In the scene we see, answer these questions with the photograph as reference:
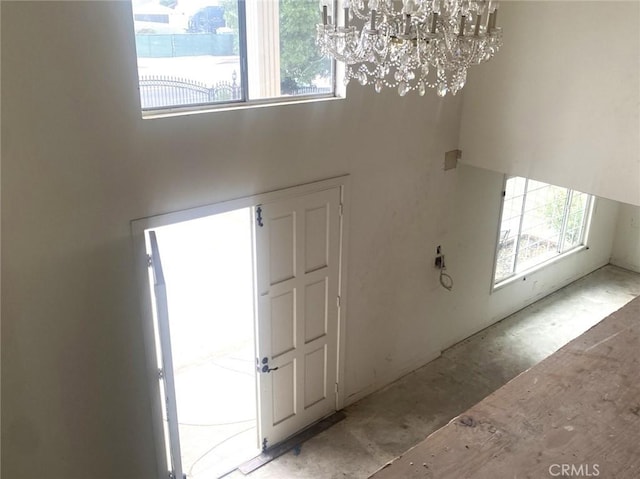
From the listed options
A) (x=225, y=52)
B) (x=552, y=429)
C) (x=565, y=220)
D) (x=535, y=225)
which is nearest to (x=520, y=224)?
(x=535, y=225)

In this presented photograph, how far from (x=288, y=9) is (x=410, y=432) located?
3.58 meters

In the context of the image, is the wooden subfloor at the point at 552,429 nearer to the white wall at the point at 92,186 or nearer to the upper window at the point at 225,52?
the white wall at the point at 92,186

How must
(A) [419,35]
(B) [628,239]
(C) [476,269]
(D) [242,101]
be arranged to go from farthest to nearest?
(B) [628,239] → (C) [476,269] → (D) [242,101] → (A) [419,35]

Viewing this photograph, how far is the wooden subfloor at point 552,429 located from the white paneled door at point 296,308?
3.07 m

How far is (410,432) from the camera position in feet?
16.0

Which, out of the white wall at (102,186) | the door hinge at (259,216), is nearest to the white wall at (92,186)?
the white wall at (102,186)

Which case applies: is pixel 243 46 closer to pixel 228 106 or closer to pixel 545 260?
pixel 228 106

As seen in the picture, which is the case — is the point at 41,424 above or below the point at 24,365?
below

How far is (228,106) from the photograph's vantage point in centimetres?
362

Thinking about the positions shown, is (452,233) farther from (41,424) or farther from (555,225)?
(41,424)

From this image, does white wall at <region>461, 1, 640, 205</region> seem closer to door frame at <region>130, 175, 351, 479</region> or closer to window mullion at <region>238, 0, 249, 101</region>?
door frame at <region>130, 175, 351, 479</region>

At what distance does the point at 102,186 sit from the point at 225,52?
1.16 m

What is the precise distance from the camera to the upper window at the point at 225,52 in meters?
3.24

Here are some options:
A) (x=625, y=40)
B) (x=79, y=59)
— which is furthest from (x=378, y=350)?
(x=79, y=59)
